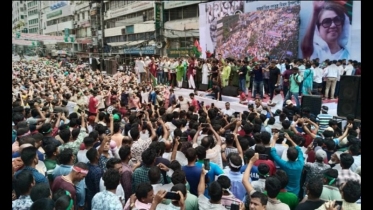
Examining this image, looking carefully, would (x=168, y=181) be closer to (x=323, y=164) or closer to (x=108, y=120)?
(x=323, y=164)

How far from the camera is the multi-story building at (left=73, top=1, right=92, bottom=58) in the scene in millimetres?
59209

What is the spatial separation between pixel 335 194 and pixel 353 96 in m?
6.11

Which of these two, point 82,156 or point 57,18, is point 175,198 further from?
point 57,18

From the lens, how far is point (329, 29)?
54.2 ft

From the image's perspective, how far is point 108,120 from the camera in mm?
7316

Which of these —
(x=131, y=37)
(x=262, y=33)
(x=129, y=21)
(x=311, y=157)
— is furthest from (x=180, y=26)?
(x=311, y=157)

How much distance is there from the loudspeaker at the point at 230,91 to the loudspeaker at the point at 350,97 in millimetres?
4388

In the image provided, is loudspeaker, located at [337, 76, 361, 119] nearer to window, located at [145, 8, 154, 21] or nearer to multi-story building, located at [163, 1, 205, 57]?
multi-story building, located at [163, 1, 205, 57]

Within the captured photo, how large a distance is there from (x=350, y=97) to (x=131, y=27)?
3840 centimetres

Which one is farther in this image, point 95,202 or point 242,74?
point 242,74

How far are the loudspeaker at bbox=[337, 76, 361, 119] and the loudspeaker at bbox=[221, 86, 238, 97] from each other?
4388 millimetres

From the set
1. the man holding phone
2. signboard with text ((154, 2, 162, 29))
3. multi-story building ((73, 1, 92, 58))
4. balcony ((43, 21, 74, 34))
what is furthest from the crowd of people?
balcony ((43, 21, 74, 34))
